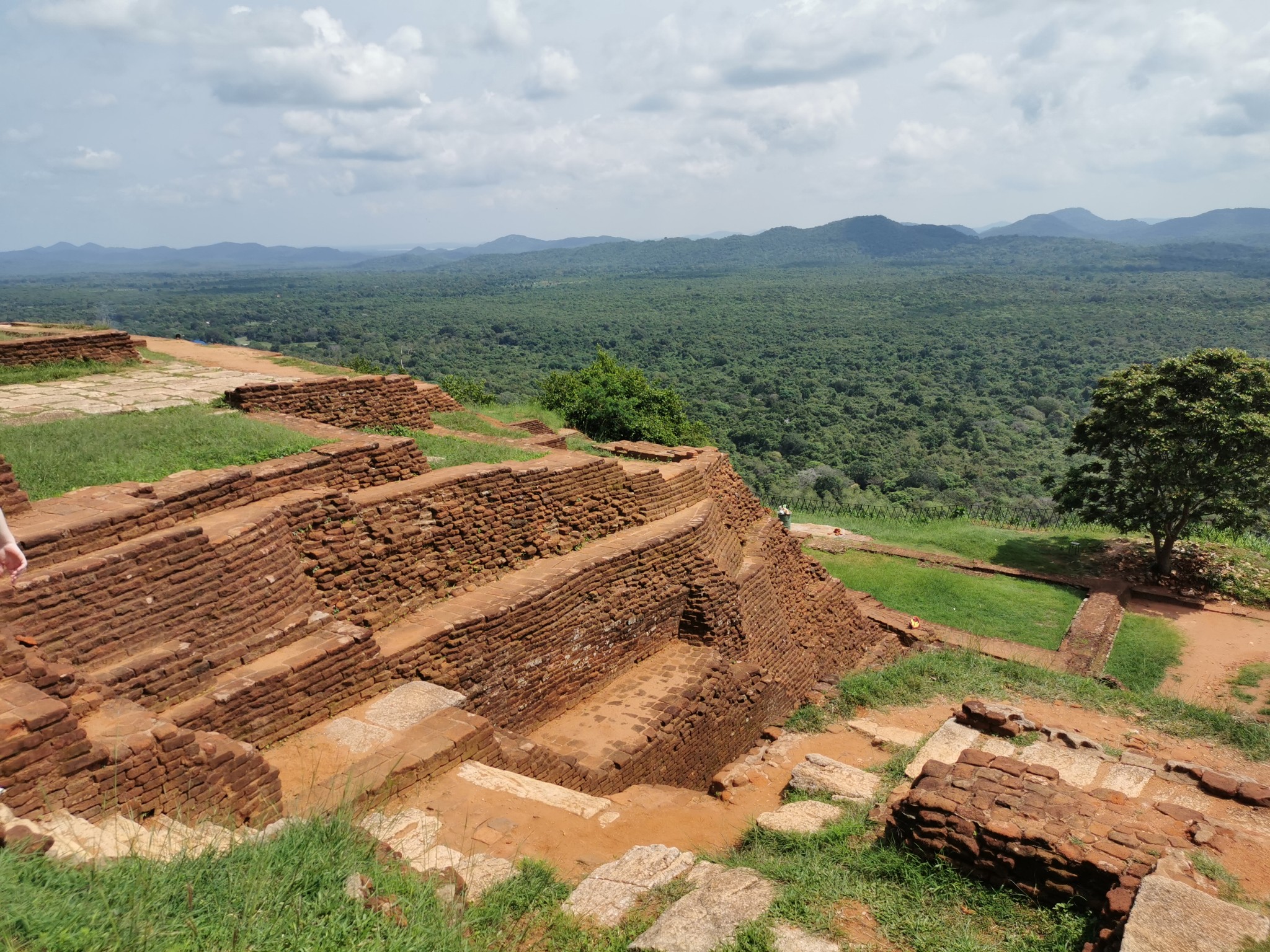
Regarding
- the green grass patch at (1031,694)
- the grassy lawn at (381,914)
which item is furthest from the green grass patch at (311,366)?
the grassy lawn at (381,914)

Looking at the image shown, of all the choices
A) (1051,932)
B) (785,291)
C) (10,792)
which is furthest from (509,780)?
(785,291)

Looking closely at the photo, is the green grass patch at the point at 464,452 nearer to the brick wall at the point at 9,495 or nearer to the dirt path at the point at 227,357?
the dirt path at the point at 227,357

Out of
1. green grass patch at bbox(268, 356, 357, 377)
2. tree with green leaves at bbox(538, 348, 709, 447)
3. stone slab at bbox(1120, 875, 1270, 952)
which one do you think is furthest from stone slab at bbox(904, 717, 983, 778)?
tree with green leaves at bbox(538, 348, 709, 447)

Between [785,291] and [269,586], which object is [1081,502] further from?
[785,291]

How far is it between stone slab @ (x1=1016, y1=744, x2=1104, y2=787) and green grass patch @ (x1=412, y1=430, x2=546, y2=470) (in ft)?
20.4

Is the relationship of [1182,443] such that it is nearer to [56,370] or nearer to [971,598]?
[971,598]

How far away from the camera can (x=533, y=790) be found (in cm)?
580

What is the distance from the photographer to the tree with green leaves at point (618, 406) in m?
20.4

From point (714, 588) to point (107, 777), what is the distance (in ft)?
21.5

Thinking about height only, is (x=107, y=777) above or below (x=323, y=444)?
below

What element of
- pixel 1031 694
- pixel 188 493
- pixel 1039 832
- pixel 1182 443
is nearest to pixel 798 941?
pixel 1039 832

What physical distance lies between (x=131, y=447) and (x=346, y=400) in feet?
Result: 12.5

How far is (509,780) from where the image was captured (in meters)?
5.81

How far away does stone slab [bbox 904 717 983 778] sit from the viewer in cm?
689
